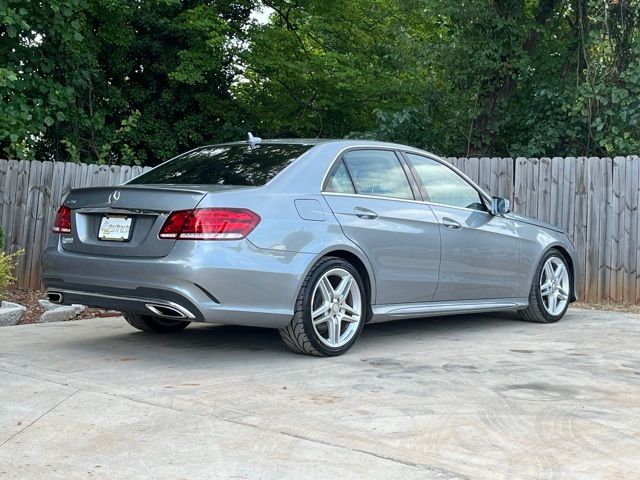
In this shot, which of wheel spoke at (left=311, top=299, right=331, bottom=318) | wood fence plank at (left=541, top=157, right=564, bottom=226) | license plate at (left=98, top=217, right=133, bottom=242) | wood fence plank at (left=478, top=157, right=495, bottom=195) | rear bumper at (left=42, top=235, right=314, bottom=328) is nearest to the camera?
rear bumper at (left=42, top=235, right=314, bottom=328)

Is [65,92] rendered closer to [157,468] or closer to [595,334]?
[595,334]

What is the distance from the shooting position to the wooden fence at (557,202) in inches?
371

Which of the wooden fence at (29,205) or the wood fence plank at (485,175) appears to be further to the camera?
the wood fence plank at (485,175)

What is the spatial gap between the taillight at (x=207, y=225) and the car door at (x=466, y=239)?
6.70ft

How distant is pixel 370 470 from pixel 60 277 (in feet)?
10.1

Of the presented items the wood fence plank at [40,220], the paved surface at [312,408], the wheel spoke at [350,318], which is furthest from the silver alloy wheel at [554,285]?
the wood fence plank at [40,220]

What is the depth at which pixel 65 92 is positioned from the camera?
572 inches

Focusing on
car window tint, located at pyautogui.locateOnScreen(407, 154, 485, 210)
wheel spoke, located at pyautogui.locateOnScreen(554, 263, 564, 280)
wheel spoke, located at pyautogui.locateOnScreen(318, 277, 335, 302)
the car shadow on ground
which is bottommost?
the car shadow on ground

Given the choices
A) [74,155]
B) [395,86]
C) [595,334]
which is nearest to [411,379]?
[595,334]

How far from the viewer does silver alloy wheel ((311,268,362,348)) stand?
562cm

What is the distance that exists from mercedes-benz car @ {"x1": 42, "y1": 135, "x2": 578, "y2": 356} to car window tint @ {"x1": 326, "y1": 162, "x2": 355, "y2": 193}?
0.4 inches

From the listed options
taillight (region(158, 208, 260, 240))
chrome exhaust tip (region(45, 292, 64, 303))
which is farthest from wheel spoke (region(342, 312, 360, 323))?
chrome exhaust tip (region(45, 292, 64, 303))

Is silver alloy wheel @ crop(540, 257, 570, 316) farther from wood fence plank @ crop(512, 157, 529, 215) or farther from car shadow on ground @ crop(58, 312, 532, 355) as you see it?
wood fence plank @ crop(512, 157, 529, 215)

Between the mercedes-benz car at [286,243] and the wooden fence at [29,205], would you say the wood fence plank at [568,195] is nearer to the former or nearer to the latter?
the mercedes-benz car at [286,243]
